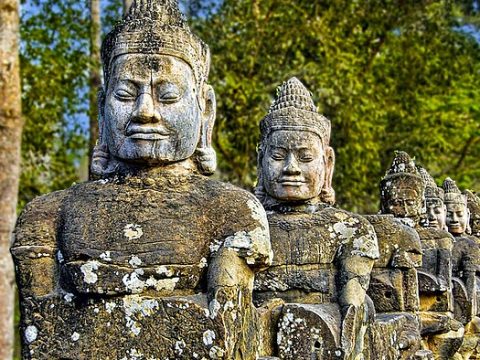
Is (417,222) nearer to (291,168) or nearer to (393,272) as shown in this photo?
(393,272)

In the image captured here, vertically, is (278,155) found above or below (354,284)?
above

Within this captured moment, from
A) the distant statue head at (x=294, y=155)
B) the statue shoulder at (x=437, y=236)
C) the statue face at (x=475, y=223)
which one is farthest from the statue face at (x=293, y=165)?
the statue face at (x=475, y=223)

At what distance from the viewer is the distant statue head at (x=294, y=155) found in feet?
19.1

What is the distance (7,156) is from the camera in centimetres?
1119

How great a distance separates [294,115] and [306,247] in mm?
951

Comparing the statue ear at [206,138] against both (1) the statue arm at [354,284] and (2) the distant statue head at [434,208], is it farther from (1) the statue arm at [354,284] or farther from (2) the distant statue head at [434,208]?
(2) the distant statue head at [434,208]

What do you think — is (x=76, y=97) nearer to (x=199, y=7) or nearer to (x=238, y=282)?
(x=199, y=7)

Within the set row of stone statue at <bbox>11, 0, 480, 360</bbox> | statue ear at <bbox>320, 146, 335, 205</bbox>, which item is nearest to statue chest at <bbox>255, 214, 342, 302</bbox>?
row of stone statue at <bbox>11, 0, 480, 360</bbox>

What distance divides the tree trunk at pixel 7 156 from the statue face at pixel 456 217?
538 cm

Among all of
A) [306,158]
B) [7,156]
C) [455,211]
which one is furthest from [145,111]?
[455,211]

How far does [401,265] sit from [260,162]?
1486 mm

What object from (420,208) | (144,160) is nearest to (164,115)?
(144,160)

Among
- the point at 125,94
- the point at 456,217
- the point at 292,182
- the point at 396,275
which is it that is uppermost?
the point at 125,94

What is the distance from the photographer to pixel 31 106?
16.3 m
